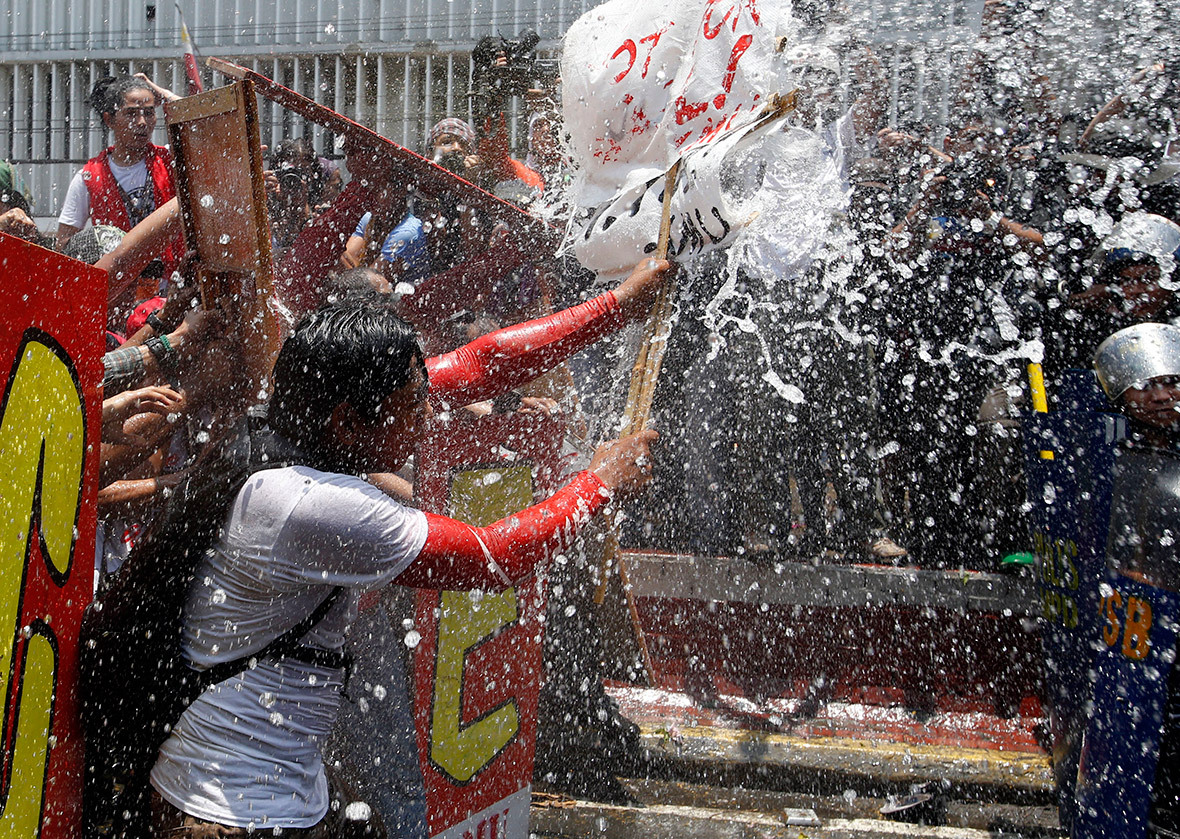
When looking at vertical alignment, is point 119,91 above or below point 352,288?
above

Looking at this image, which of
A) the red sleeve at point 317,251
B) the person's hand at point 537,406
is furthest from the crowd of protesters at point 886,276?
the person's hand at point 537,406

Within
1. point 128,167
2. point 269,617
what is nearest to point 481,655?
point 269,617

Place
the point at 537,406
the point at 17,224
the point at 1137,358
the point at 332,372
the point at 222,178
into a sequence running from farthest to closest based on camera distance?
the point at 17,224 → the point at 537,406 → the point at 1137,358 → the point at 222,178 → the point at 332,372

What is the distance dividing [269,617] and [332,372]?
0.48 m

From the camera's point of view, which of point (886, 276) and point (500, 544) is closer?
point (500, 544)

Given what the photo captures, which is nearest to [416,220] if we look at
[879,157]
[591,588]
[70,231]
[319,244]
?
[319,244]

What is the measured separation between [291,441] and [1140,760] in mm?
2534

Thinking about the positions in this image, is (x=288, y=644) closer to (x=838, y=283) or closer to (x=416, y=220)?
(x=416, y=220)

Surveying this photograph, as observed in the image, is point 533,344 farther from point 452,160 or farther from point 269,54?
point 269,54

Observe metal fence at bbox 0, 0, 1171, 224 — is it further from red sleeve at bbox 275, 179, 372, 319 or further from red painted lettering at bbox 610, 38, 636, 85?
red painted lettering at bbox 610, 38, 636, 85

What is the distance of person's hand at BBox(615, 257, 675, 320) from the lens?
2.67 m

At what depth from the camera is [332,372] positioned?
1.74m

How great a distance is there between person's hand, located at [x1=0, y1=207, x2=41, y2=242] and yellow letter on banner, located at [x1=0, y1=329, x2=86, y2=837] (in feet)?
8.41

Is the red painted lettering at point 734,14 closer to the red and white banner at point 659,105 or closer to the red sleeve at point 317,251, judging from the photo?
the red and white banner at point 659,105
